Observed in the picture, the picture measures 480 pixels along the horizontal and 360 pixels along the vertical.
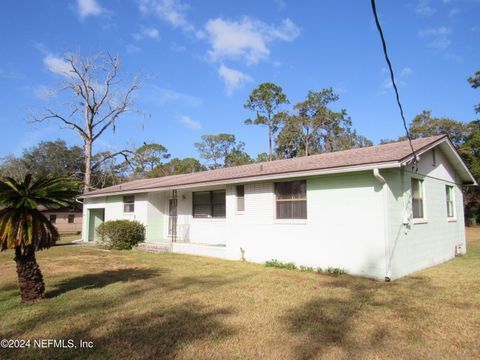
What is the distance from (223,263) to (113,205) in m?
11.5

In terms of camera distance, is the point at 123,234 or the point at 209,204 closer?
the point at 209,204

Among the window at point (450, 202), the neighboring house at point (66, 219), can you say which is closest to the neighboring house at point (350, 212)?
the window at point (450, 202)

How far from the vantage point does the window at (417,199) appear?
1015cm

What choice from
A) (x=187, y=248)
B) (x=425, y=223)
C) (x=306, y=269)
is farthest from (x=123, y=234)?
(x=425, y=223)

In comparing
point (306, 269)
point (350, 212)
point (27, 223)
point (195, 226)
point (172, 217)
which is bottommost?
point (306, 269)

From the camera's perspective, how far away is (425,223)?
10367 mm

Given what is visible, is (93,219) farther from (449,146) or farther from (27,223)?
(449,146)

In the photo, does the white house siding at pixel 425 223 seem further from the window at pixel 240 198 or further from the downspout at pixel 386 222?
the window at pixel 240 198

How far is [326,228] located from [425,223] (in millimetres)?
3337

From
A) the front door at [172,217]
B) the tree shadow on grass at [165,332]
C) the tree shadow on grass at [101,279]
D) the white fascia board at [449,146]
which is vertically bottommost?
the tree shadow on grass at [101,279]

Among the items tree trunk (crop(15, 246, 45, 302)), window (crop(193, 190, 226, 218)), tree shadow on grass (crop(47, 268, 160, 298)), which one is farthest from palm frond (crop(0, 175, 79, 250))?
window (crop(193, 190, 226, 218))

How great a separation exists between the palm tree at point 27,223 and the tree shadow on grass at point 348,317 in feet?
16.2

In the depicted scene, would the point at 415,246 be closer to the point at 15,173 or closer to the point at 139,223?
the point at 139,223

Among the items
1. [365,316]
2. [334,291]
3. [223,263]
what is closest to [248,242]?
[223,263]
